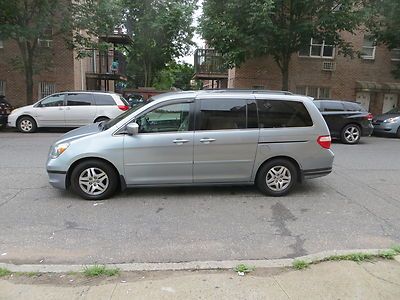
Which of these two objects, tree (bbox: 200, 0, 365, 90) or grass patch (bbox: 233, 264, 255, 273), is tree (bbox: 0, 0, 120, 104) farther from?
grass patch (bbox: 233, 264, 255, 273)

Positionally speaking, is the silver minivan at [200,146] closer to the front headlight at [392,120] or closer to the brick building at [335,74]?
the front headlight at [392,120]

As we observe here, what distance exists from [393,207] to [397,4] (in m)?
11.8

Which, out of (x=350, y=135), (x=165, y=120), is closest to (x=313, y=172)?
(x=165, y=120)

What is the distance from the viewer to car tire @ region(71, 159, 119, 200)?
5547 millimetres

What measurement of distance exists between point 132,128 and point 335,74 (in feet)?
61.4

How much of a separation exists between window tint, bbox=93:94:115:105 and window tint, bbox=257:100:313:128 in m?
9.13

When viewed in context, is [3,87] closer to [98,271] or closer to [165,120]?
[165,120]

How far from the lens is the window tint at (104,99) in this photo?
1392 centimetres

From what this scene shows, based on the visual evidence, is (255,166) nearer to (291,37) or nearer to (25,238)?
(25,238)

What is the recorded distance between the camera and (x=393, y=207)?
5.58 m

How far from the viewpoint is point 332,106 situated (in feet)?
43.0

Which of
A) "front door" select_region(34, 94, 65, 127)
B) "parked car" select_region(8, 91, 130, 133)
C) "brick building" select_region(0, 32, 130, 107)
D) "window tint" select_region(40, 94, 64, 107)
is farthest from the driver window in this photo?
"brick building" select_region(0, 32, 130, 107)

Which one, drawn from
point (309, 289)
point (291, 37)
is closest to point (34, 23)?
point (291, 37)

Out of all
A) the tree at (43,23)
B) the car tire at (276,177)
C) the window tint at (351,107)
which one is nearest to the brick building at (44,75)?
the tree at (43,23)
